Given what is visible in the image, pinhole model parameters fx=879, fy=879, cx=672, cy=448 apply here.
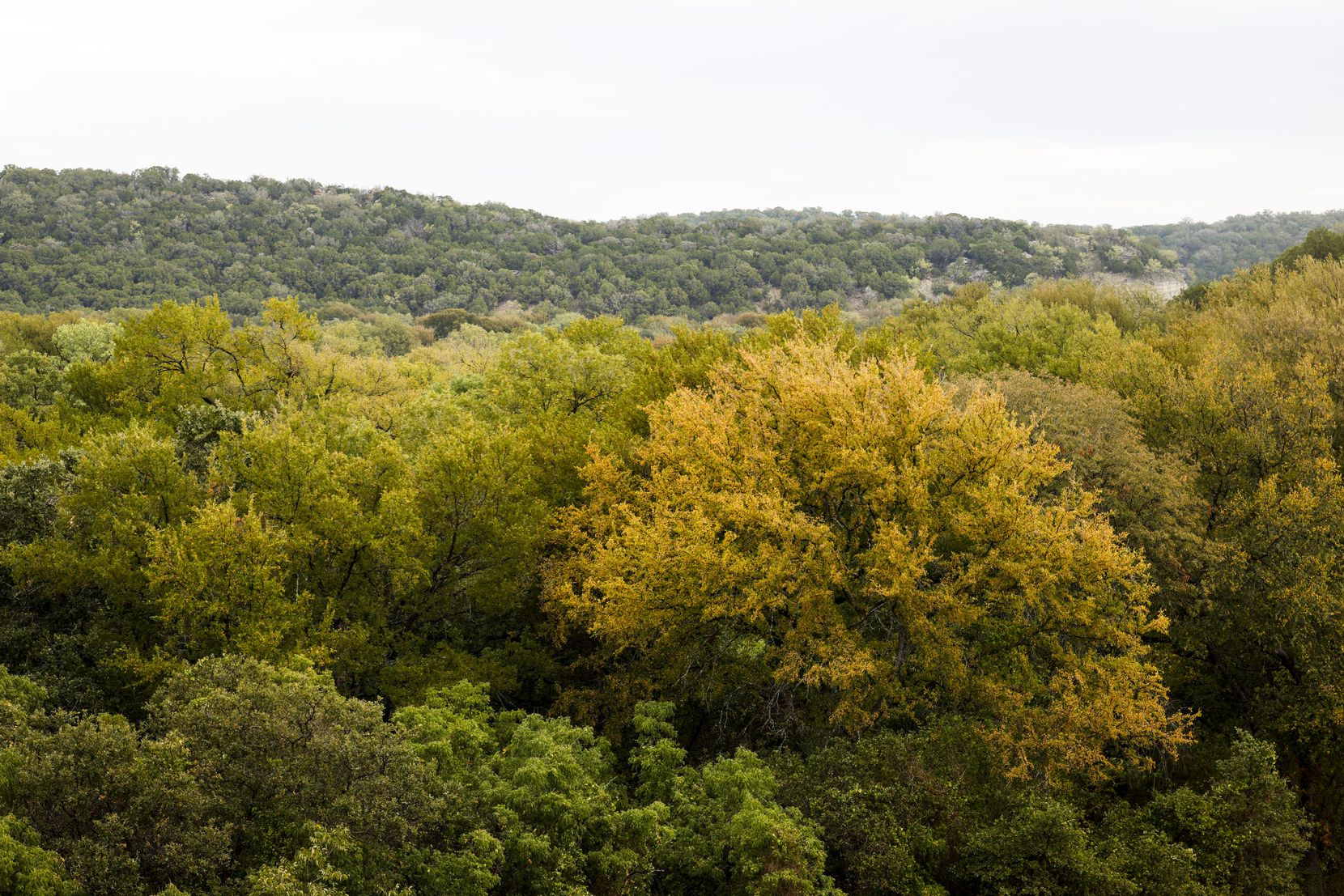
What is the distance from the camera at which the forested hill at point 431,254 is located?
4870 inches

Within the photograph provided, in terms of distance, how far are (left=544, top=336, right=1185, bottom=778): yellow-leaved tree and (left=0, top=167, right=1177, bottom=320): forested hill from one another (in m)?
111

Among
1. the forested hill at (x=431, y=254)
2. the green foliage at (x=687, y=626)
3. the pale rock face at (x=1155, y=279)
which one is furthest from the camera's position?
the forested hill at (x=431, y=254)

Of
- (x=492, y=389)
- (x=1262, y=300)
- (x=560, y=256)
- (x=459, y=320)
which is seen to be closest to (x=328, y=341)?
(x=459, y=320)

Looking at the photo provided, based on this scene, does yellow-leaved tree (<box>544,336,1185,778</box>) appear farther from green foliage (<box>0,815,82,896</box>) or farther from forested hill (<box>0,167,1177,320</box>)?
forested hill (<box>0,167,1177,320</box>)

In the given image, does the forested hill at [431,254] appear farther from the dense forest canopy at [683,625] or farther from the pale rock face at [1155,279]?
the dense forest canopy at [683,625]

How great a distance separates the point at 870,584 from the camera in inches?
858

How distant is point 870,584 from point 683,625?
5.32 m

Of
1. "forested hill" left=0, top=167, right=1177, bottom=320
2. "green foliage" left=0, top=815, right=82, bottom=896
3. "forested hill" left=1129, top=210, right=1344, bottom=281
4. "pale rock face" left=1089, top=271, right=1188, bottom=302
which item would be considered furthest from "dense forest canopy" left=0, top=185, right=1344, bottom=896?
"forested hill" left=1129, top=210, right=1344, bottom=281

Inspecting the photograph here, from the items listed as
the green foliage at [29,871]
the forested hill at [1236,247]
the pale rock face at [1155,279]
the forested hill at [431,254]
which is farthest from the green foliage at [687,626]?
the forested hill at [1236,247]

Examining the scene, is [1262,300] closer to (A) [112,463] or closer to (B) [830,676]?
(B) [830,676]

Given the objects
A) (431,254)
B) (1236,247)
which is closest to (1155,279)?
(1236,247)

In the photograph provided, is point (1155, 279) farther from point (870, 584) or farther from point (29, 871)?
point (29, 871)

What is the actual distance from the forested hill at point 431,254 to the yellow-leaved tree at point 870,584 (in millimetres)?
111425

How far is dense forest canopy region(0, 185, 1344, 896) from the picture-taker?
578 inches
